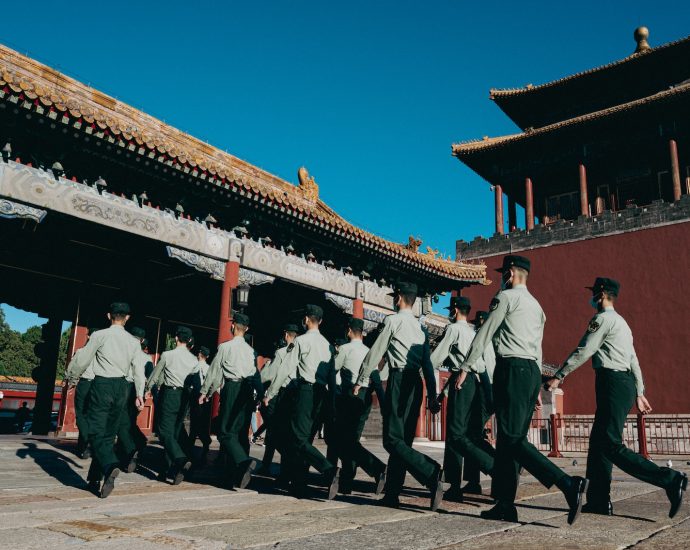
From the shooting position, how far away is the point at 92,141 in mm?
7457

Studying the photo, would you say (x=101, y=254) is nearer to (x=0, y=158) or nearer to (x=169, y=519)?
(x=0, y=158)

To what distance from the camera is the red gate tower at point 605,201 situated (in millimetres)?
18703

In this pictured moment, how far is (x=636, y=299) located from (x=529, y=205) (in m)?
5.80

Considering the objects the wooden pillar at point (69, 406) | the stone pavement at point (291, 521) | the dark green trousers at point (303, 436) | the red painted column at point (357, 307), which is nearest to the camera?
the stone pavement at point (291, 521)

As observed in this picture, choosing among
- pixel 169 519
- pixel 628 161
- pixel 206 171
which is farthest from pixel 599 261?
pixel 169 519

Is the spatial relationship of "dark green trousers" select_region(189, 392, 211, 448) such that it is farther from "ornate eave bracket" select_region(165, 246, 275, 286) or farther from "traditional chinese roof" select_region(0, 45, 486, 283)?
"traditional chinese roof" select_region(0, 45, 486, 283)

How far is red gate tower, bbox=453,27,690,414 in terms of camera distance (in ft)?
61.4

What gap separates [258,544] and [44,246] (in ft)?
29.4

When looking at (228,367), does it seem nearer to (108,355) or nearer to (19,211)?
(108,355)

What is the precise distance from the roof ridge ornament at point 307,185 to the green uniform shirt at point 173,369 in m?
7.45

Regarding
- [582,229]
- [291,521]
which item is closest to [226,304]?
[291,521]

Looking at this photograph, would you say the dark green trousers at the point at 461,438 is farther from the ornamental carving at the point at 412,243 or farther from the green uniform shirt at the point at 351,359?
the ornamental carving at the point at 412,243

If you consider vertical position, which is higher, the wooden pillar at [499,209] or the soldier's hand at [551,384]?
the wooden pillar at [499,209]

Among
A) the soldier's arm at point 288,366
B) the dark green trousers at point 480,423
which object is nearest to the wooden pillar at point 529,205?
the dark green trousers at point 480,423
